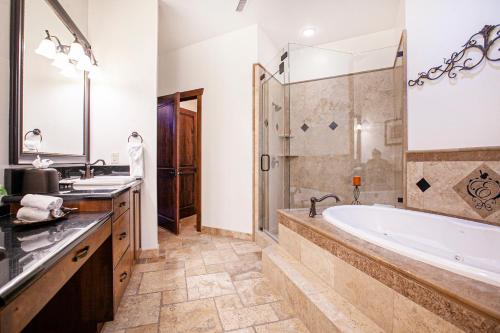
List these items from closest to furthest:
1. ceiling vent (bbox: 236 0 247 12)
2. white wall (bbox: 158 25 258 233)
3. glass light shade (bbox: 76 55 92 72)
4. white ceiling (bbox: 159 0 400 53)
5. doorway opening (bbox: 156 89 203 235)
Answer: glass light shade (bbox: 76 55 92 72) < ceiling vent (bbox: 236 0 247 12) < white ceiling (bbox: 159 0 400 53) < white wall (bbox: 158 25 258 233) < doorway opening (bbox: 156 89 203 235)

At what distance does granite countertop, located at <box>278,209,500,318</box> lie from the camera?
0.73 metres

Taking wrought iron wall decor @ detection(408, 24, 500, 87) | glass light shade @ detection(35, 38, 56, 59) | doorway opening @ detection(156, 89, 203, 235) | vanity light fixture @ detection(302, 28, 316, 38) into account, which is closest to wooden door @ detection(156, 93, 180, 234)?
doorway opening @ detection(156, 89, 203, 235)

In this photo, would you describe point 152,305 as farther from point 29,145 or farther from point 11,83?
point 11,83

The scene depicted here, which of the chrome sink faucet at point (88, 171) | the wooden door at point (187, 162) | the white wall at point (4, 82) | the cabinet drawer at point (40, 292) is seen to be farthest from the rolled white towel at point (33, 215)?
the wooden door at point (187, 162)

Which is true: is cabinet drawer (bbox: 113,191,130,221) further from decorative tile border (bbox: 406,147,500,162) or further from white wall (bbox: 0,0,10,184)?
decorative tile border (bbox: 406,147,500,162)

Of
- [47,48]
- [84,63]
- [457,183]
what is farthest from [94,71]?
[457,183]

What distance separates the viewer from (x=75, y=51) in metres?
1.88

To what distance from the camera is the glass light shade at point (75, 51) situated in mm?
1866

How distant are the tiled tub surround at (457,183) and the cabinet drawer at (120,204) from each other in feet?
8.03

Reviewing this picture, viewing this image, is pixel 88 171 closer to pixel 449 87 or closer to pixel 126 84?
pixel 126 84

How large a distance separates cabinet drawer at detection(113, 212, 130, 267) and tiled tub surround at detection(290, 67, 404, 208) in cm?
190

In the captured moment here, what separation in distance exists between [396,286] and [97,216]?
1.52m

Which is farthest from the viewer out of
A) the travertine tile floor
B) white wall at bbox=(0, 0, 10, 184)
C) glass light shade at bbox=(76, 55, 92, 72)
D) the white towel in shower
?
the white towel in shower

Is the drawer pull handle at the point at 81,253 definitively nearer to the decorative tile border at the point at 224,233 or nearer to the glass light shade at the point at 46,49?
the glass light shade at the point at 46,49
